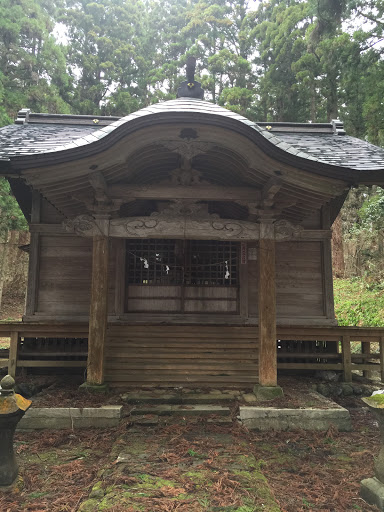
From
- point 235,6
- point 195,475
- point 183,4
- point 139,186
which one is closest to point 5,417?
point 195,475

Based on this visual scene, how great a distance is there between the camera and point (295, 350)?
7.24 m

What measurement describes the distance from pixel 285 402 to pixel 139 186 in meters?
3.80

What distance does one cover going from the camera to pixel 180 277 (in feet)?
24.8

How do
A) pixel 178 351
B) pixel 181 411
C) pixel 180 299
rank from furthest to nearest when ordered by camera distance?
pixel 180 299 → pixel 178 351 → pixel 181 411

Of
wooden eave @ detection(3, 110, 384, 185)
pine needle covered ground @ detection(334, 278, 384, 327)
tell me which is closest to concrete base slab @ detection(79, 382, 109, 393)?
wooden eave @ detection(3, 110, 384, 185)

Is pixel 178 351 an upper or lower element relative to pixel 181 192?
lower

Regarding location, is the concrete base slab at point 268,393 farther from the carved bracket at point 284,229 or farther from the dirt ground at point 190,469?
the carved bracket at point 284,229

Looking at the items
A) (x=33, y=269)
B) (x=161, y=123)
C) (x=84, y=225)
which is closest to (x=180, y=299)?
(x=84, y=225)

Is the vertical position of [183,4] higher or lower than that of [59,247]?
higher

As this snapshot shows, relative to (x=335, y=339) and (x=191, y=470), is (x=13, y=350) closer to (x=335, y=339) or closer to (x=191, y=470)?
(x=191, y=470)

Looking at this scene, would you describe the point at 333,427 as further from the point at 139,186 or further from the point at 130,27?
the point at 130,27

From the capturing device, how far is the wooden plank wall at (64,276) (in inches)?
293

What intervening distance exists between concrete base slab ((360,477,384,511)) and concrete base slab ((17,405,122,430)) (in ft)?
9.40

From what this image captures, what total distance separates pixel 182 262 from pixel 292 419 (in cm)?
389
